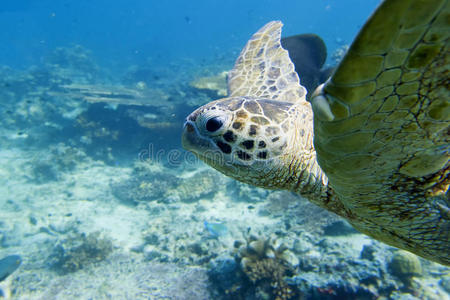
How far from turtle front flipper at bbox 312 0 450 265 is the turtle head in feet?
1.53

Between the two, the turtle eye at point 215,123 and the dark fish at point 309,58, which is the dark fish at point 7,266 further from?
the dark fish at point 309,58

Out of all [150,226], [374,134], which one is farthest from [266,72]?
[150,226]

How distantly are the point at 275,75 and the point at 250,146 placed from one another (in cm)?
122

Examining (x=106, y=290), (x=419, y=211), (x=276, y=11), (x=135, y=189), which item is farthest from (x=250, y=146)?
(x=276, y=11)

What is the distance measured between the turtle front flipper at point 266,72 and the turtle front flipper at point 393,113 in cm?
112

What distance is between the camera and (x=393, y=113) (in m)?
0.64

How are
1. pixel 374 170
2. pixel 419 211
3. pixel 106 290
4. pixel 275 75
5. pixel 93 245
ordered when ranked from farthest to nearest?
pixel 93 245 → pixel 106 290 → pixel 275 75 → pixel 419 211 → pixel 374 170

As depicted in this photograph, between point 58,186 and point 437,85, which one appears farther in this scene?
point 58,186

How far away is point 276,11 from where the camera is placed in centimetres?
8838

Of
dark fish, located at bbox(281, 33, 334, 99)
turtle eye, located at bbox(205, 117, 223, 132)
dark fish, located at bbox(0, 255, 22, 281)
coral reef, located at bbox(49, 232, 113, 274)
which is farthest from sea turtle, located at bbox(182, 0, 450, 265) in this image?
dark fish, located at bbox(0, 255, 22, 281)

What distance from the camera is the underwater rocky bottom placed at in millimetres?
2879

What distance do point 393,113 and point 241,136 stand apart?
0.80m

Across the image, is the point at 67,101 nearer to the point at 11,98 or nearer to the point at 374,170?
the point at 11,98

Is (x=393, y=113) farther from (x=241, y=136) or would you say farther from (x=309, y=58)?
(x=309, y=58)
